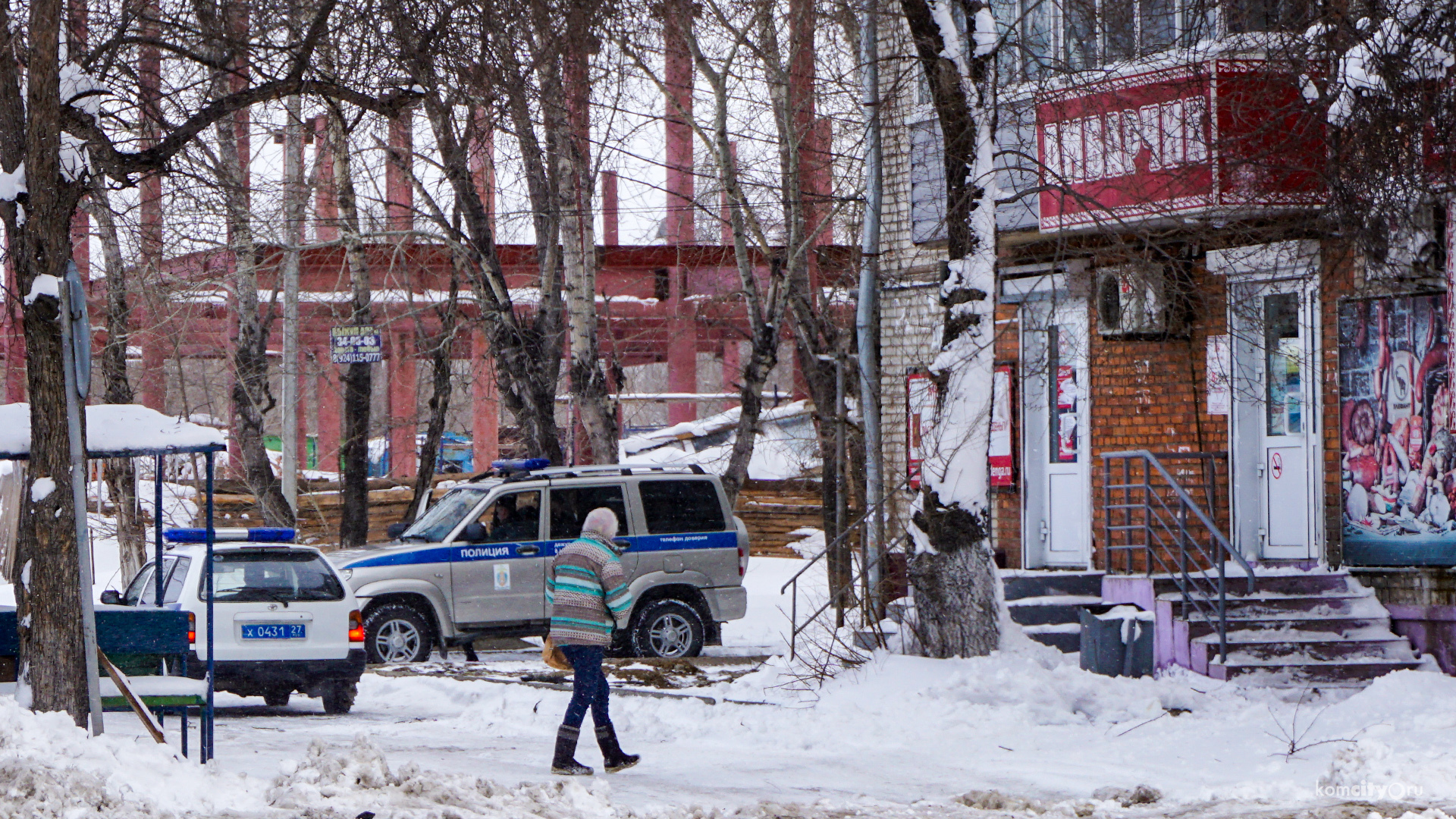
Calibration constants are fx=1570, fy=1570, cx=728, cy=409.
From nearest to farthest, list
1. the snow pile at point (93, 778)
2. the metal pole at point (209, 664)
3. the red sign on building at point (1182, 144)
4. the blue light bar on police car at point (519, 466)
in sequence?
1. the snow pile at point (93, 778)
2. the metal pole at point (209, 664)
3. the red sign on building at point (1182, 144)
4. the blue light bar on police car at point (519, 466)

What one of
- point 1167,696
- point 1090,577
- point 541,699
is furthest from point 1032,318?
point 541,699

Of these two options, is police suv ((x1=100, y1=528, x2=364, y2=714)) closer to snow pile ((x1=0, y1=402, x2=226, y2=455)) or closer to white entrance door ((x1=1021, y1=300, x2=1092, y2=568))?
snow pile ((x1=0, y1=402, x2=226, y2=455))

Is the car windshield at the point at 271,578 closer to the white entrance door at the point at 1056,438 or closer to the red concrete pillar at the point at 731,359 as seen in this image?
the white entrance door at the point at 1056,438

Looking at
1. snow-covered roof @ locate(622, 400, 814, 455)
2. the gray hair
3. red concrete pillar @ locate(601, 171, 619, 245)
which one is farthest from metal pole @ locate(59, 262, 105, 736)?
snow-covered roof @ locate(622, 400, 814, 455)

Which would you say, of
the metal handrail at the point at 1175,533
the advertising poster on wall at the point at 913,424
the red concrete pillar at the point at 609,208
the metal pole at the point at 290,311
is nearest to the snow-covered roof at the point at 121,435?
the advertising poster on wall at the point at 913,424

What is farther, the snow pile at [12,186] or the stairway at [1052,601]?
the stairway at [1052,601]

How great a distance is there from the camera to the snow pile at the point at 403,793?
7328mm

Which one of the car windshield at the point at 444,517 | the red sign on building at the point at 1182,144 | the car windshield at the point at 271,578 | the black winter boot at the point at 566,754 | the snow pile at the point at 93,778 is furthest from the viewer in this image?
the car windshield at the point at 444,517

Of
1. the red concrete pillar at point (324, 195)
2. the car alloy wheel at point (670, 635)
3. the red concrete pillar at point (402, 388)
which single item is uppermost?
the red concrete pillar at point (324, 195)

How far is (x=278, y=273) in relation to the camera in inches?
806

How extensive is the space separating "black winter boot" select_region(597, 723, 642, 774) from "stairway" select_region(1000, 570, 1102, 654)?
4773 mm

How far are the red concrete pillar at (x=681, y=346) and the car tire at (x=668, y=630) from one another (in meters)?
10.8

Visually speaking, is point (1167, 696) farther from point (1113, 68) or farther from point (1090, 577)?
point (1113, 68)

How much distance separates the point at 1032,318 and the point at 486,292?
672 centimetres
